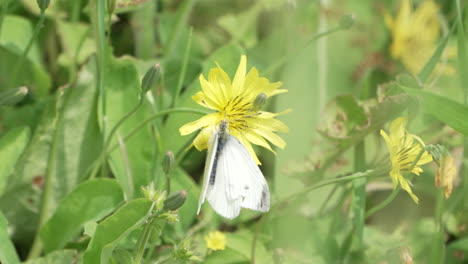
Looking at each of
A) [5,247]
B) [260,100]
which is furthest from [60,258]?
[260,100]

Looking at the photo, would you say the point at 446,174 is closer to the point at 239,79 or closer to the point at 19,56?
the point at 239,79

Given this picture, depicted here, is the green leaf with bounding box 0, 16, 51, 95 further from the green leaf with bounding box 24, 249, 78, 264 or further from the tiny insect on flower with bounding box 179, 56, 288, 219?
the tiny insect on flower with bounding box 179, 56, 288, 219

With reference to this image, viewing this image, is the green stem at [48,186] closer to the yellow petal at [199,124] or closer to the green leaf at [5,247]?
the green leaf at [5,247]

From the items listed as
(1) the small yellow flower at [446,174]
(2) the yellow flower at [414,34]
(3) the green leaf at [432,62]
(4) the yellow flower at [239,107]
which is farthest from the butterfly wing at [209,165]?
(2) the yellow flower at [414,34]

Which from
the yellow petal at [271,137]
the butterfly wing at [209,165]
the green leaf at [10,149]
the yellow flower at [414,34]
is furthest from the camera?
the yellow flower at [414,34]

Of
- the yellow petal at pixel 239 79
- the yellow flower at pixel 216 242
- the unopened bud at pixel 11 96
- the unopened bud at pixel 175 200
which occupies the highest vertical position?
the yellow petal at pixel 239 79
